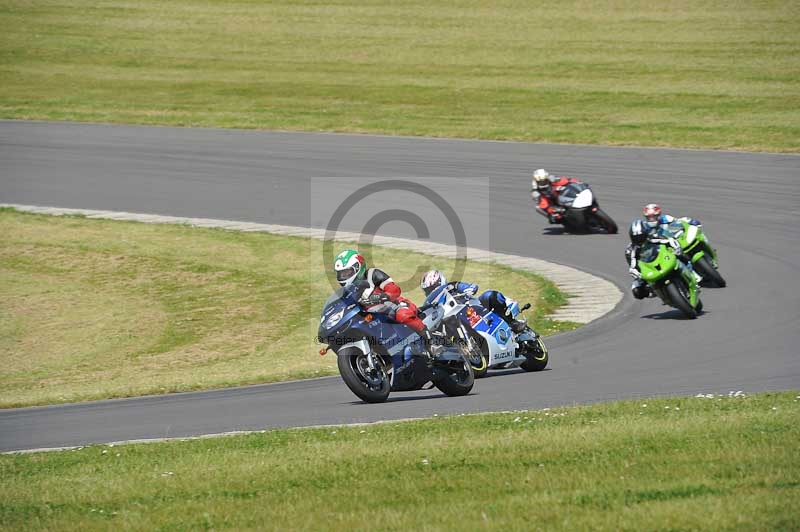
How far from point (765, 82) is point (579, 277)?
26.9 metres

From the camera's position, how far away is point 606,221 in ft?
81.7

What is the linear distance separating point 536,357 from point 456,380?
173 centimetres

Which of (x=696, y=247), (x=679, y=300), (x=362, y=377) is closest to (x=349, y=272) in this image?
(x=362, y=377)

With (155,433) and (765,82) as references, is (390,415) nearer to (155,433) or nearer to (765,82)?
(155,433)

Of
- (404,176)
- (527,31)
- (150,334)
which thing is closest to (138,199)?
(404,176)

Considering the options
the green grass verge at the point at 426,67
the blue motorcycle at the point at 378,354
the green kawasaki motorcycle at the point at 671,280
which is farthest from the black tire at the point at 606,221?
the blue motorcycle at the point at 378,354

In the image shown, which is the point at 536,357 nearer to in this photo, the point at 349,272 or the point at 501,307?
the point at 501,307

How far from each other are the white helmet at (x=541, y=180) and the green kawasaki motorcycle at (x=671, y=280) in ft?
24.8

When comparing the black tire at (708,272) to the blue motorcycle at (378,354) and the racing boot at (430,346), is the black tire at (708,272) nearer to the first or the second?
the blue motorcycle at (378,354)

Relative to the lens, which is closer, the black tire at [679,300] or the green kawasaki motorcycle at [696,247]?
the black tire at [679,300]

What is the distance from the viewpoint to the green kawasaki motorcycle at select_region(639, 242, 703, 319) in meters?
17.5

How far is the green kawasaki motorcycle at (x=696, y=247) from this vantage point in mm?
19609

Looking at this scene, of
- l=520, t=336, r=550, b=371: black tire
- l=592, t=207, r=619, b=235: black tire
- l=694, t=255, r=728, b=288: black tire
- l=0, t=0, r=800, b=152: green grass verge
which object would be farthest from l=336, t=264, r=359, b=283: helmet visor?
l=0, t=0, r=800, b=152: green grass verge

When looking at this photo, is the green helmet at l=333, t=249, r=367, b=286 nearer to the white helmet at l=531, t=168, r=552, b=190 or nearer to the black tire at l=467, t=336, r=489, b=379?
Result: the black tire at l=467, t=336, r=489, b=379
